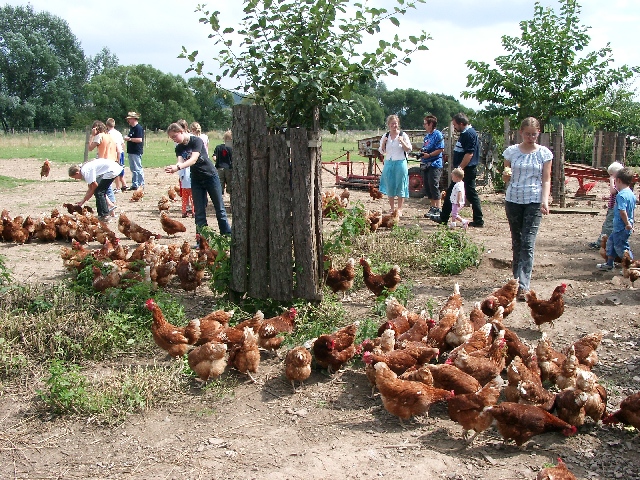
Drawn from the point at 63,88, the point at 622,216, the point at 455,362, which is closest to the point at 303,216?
the point at 455,362

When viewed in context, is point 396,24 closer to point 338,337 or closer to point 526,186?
point 526,186

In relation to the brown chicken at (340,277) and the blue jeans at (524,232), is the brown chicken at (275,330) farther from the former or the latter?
the blue jeans at (524,232)

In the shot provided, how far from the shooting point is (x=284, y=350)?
5.28 meters

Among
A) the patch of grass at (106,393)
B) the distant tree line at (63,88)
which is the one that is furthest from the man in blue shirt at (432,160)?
the distant tree line at (63,88)

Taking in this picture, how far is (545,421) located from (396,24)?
3699 mm

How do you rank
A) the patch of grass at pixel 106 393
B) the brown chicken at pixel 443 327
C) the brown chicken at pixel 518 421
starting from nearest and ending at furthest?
the brown chicken at pixel 518 421 < the patch of grass at pixel 106 393 < the brown chicken at pixel 443 327

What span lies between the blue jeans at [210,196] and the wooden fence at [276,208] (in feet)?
8.13

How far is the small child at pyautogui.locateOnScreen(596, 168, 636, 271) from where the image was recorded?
7.20 metres

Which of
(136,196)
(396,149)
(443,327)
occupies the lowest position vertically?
(443,327)

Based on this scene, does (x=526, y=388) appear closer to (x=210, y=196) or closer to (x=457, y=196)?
(x=210, y=196)

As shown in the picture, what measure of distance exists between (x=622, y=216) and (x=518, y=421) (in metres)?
4.58

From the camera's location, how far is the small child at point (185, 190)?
10844mm

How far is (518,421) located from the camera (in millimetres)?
3684

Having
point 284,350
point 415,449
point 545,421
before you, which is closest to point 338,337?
point 284,350
